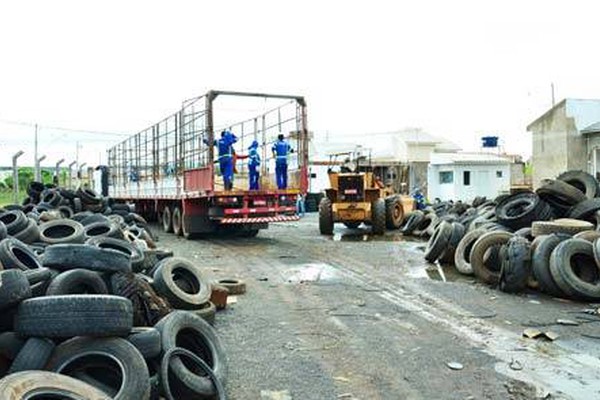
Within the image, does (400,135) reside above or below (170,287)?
above

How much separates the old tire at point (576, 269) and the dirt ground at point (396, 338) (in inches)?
10.6

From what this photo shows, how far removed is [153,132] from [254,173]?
6.06 m

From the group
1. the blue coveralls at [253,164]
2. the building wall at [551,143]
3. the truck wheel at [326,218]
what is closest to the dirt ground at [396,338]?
the blue coveralls at [253,164]

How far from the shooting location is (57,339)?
4.70 meters

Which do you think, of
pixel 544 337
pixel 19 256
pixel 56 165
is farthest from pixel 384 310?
pixel 56 165

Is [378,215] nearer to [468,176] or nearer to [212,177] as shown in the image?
[212,177]

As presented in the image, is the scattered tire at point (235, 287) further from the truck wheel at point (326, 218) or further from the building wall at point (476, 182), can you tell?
the building wall at point (476, 182)

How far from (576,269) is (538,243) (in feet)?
2.32

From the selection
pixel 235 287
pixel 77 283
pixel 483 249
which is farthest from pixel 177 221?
pixel 77 283

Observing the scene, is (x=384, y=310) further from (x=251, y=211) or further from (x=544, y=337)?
(x=251, y=211)

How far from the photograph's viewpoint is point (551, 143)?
27453mm

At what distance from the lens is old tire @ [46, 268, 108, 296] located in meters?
5.73

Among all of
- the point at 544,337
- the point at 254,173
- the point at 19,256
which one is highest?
the point at 254,173

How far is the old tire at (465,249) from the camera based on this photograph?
1139cm
